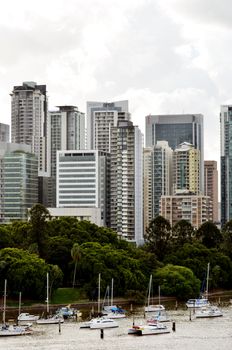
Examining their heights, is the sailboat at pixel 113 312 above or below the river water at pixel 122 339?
above

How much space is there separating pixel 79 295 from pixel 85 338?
2880cm

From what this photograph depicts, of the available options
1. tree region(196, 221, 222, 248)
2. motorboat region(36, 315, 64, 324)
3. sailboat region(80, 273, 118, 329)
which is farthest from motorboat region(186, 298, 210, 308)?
tree region(196, 221, 222, 248)

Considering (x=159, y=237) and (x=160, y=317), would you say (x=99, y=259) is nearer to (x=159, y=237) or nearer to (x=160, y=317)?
(x=160, y=317)

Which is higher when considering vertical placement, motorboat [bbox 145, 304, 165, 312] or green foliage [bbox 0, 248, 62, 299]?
green foliage [bbox 0, 248, 62, 299]

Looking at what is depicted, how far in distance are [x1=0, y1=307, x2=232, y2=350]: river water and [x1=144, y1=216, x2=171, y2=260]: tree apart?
1700 inches

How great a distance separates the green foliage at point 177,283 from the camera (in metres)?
118

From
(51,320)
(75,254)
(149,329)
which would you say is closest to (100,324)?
(149,329)

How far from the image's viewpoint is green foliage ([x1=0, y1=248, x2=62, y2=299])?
352ft

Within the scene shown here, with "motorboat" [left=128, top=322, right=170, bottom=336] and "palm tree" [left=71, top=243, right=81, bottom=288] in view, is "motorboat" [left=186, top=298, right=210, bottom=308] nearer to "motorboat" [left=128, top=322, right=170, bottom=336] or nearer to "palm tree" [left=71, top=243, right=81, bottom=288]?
"palm tree" [left=71, top=243, right=81, bottom=288]

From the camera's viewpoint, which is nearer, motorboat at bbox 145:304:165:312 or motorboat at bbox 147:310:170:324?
motorboat at bbox 147:310:170:324

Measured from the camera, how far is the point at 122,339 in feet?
276

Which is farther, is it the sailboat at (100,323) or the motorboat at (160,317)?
the motorboat at (160,317)

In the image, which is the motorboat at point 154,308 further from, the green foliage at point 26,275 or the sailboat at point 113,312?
the green foliage at point 26,275

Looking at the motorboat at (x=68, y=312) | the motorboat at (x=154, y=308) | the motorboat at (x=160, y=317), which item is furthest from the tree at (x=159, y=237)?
the motorboat at (x=68, y=312)
